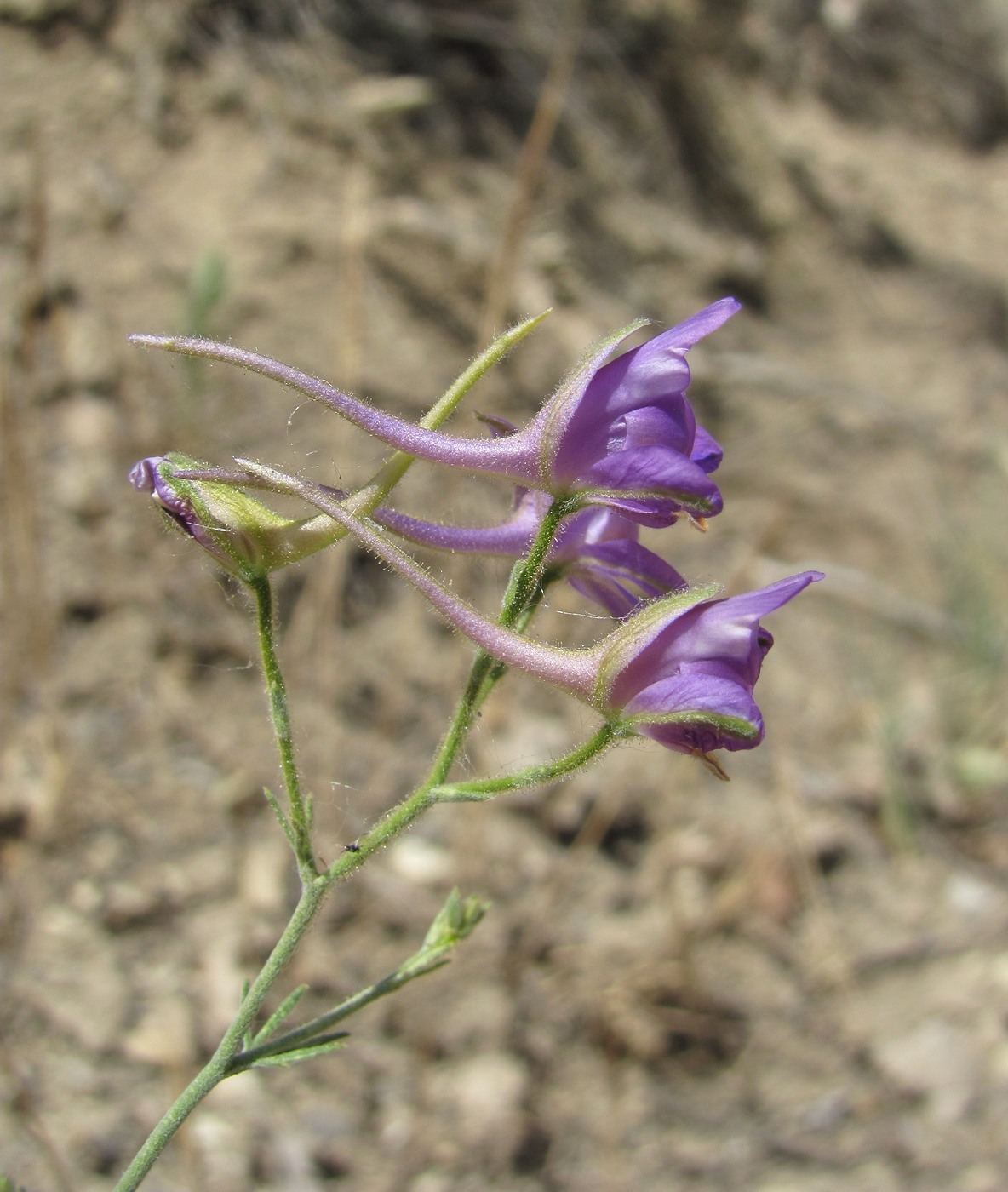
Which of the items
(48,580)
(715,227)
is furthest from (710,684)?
(715,227)

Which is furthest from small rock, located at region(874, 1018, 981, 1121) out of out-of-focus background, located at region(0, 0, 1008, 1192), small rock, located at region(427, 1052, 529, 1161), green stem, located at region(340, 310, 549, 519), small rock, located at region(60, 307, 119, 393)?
small rock, located at region(60, 307, 119, 393)

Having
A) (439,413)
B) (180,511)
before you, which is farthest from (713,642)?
(180,511)

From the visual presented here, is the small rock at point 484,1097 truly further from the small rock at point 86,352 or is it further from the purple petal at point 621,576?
the small rock at point 86,352

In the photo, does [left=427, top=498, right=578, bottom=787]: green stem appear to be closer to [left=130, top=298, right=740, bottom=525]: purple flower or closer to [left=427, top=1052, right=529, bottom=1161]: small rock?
[left=130, top=298, right=740, bottom=525]: purple flower

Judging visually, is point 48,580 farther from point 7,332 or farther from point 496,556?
point 496,556

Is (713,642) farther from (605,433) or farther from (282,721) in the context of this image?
(282,721)
